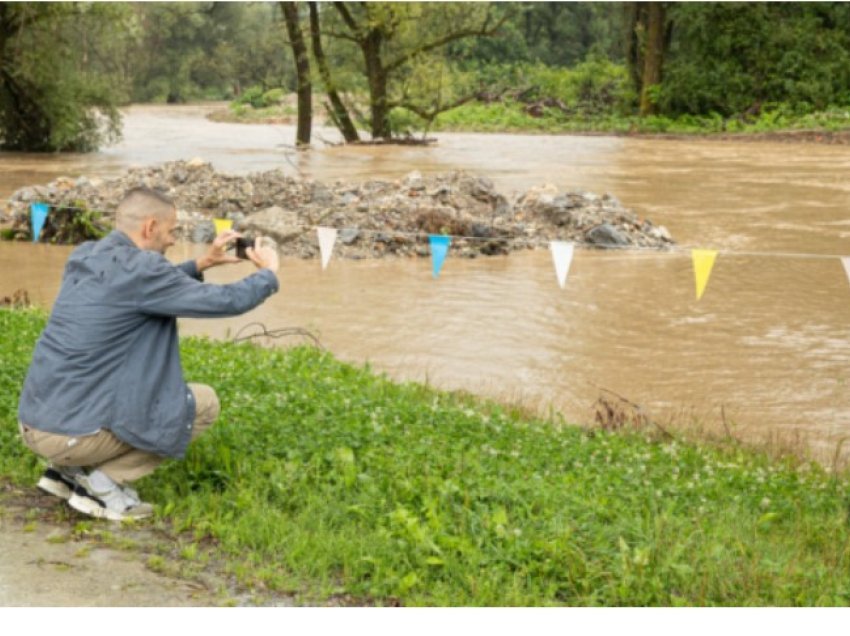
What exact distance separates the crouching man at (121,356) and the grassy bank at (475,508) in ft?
1.16

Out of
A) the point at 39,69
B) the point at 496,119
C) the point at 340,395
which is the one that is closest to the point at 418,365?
the point at 340,395

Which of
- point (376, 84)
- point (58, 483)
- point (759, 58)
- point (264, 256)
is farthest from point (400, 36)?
point (58, 483)

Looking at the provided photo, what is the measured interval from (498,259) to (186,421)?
1348cm

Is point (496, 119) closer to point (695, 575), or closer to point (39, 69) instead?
point (39, 69)

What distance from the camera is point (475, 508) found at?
5918mm

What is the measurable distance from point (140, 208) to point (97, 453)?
1.18 meters

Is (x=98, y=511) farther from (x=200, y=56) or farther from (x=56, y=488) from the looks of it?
(x=200, y=56)

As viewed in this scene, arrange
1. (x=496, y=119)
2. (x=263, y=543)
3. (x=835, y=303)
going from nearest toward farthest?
(x=263, y=543)
(x=835, y=303)
(x=496, y=119)

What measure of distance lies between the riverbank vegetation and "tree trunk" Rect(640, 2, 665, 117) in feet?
0.17

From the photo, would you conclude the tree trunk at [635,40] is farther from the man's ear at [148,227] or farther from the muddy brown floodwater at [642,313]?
the man's ear at [148,227]

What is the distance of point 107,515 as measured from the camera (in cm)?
603

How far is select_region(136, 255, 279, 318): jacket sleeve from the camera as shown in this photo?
5.82 metres

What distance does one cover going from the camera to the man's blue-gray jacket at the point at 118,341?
230 inches

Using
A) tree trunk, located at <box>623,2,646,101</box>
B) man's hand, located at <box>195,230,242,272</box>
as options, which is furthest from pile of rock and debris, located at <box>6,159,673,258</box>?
tree trunk, located at <box>623,2,646,101</box>
